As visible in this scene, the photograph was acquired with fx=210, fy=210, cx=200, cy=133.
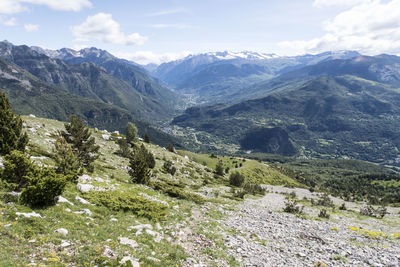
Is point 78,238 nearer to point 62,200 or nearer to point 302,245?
point 62,200

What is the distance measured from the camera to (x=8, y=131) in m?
22.3

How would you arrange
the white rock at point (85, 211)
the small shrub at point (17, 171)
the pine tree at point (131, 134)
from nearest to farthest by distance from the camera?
the small shrub at point (17, 171), the white rock at point (85, 211), the pine tree at point (131, 134)

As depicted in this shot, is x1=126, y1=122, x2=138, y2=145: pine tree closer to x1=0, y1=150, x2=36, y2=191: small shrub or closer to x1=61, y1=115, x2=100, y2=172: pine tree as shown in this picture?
x1=61, y1=115, x2=100, y2=172: pine tree

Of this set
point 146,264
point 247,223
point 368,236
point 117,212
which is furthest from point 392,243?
point 117,212

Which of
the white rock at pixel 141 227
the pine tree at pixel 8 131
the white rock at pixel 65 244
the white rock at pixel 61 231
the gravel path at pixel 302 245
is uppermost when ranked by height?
the pine tree at pixel 8 131

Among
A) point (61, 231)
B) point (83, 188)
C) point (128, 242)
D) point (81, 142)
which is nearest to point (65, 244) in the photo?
point (61, 231)

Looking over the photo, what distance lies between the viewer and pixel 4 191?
1397 cm

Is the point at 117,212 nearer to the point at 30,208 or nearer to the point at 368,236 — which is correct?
the point at 30,208

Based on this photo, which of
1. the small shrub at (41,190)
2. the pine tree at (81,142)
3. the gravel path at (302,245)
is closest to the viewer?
the small shrub at (41,190)

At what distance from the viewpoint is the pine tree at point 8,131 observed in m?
22.1

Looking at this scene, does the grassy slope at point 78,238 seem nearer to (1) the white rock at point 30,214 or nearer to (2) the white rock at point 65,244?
(2) the white rock at point 65,244

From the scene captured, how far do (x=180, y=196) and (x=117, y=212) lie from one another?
528 inches

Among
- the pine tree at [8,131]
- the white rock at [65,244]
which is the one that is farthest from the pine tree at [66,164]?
the white rock at [65,244]

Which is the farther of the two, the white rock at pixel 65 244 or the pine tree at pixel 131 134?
the pine tree at pixel 131 134
